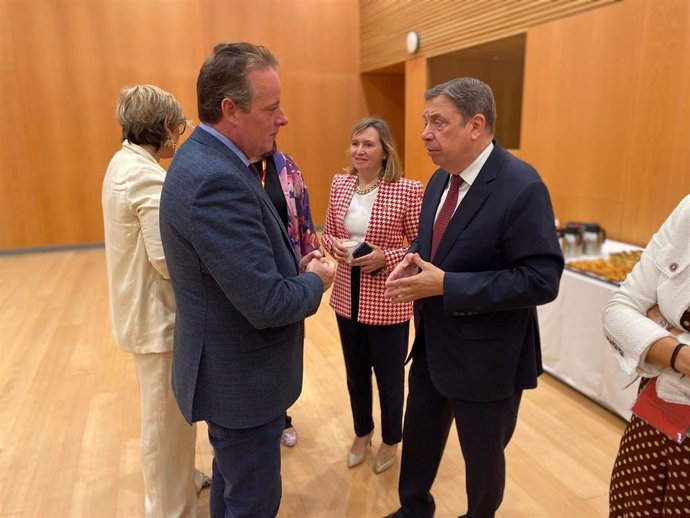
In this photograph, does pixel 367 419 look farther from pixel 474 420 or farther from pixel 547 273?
pixel 547 273

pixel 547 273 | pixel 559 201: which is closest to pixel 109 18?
pixel 559 201

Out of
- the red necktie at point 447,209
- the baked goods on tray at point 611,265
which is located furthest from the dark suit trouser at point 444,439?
the baked goods on tray at point 611,265

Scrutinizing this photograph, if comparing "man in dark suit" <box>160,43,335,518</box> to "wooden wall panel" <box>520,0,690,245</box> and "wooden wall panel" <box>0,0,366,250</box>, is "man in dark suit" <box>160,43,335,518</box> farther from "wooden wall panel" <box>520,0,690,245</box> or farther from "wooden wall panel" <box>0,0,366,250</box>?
"wooden wall panel" <box>0,0,366,250</box>

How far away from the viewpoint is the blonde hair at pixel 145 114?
1.92 m

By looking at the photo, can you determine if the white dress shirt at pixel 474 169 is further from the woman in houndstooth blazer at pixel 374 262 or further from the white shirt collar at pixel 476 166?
the woman in houndstooth blazer at pixel 374 262

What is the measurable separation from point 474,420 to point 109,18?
7766mm

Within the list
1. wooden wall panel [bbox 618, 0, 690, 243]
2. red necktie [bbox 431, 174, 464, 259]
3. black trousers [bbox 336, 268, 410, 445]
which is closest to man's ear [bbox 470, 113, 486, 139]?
red necktie [bbox 431, 174, 464, 259]

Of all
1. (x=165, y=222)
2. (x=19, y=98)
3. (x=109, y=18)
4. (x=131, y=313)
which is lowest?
(x=131, y=313)

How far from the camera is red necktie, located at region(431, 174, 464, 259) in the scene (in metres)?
1.76

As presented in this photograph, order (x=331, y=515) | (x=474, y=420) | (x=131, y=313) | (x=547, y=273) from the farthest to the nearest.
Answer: (x=331, y=515)
(x=131, y=313)
(x=474, y=420)
(x=547, y=273)

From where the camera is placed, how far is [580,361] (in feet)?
10.9

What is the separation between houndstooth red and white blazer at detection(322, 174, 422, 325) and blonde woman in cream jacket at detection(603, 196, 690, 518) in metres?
1.10

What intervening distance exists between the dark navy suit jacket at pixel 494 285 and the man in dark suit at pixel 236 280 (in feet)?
1.41

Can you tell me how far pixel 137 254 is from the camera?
1.89m
